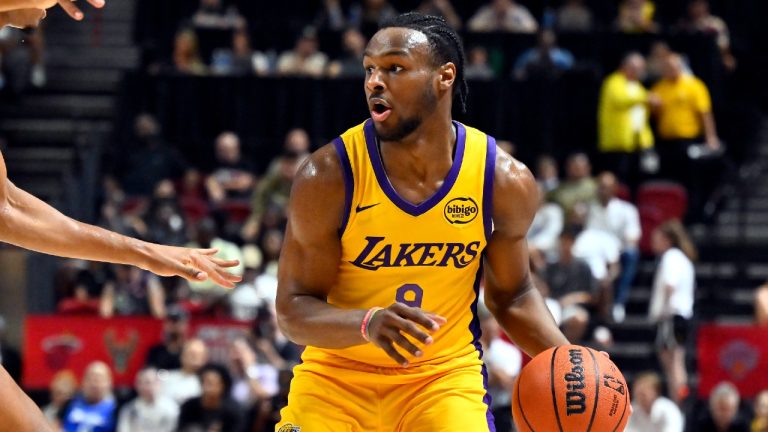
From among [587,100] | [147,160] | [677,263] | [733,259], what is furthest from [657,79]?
[147,160]

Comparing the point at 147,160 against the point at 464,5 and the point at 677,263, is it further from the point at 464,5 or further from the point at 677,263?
the point at 677,263

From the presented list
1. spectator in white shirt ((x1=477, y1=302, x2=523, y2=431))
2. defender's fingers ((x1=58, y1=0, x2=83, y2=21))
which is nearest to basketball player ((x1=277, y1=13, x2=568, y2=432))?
defender's fingers ((x1=58, y1=0, x2=83, y2=21))

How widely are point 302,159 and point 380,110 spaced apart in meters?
8.56

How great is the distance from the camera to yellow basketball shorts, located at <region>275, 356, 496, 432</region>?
5.70 m

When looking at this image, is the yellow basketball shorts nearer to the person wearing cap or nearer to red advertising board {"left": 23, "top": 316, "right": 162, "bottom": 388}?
the person wearing cap

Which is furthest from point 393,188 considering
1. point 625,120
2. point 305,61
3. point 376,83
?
point 305,61

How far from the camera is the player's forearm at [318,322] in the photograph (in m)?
5.46

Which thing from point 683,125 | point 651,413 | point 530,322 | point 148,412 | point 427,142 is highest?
point 427,142

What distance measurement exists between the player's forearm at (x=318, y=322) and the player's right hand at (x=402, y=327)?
1.06 feet

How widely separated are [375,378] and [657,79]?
35.3ft

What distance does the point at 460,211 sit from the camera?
19.1ft

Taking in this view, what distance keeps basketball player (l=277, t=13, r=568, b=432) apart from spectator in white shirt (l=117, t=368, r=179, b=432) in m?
6.29

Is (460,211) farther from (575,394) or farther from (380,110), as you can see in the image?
(575,394)

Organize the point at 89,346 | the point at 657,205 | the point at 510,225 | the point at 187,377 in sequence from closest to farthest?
the point at 510,225
the point at 187,377
the point at 89,346
the point at 657,205
